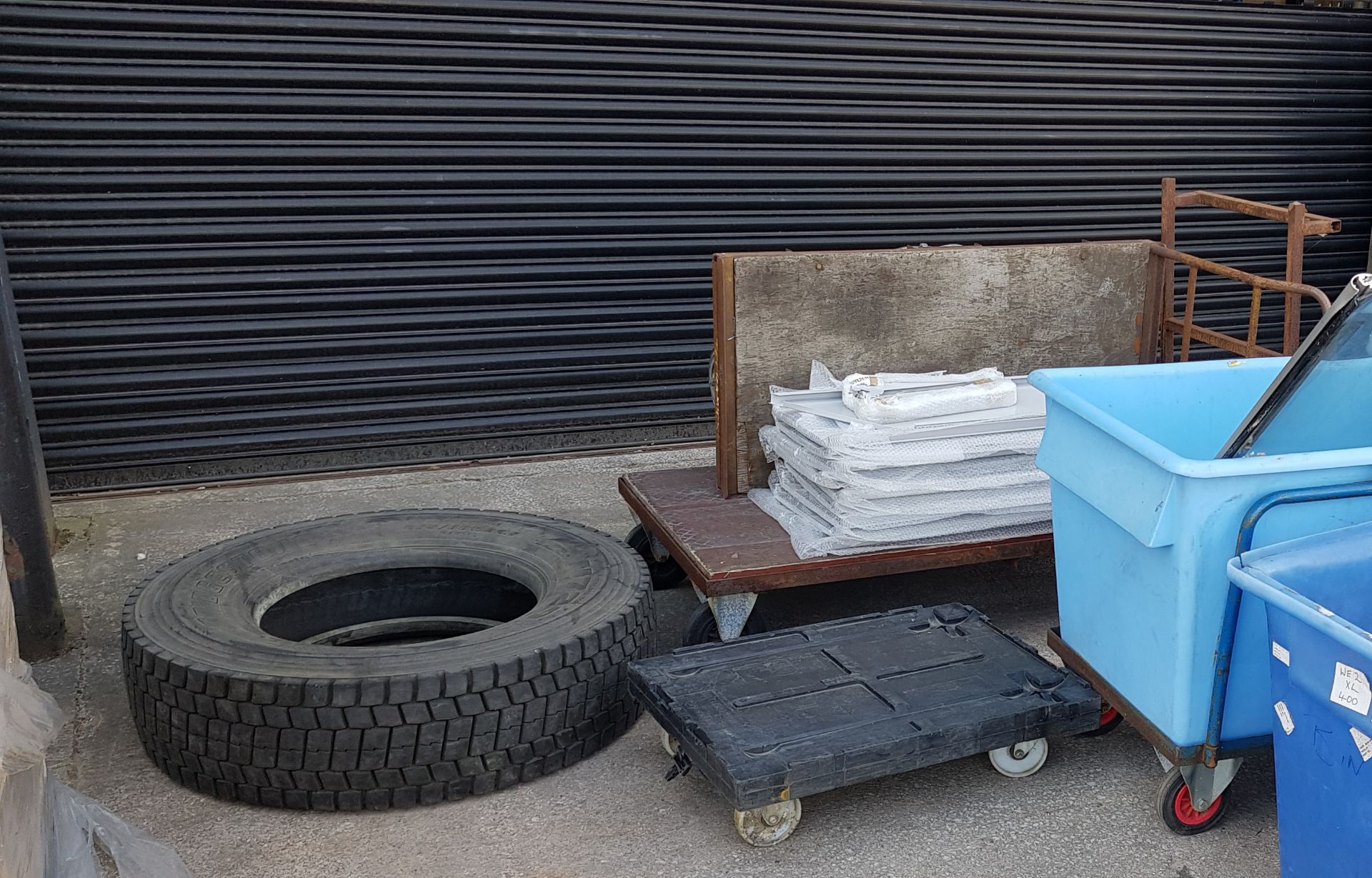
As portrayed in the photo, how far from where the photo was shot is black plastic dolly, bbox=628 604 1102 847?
254 cm

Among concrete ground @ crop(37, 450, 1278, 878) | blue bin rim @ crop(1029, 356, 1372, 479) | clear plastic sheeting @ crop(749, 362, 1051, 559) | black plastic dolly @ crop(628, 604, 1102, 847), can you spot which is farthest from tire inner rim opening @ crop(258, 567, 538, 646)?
blue bin rim @ crop(1029, 356, 1372, 479)

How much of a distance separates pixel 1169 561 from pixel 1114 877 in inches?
27.2

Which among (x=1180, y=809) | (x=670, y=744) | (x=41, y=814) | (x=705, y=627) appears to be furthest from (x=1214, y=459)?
(x=41, y=814)

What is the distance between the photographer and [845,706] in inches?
108

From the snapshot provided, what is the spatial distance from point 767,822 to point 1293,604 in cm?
117

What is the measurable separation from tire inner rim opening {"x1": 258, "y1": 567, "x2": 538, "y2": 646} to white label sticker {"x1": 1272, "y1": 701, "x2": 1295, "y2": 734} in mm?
1992

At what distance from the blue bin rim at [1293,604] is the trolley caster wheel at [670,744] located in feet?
4.16

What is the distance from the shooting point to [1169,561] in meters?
2.43

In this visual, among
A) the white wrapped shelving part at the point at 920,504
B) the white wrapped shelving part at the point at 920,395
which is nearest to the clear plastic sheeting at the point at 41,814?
the white wrapped shelving part at the point at 920,504

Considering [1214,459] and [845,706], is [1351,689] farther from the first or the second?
[845,706]

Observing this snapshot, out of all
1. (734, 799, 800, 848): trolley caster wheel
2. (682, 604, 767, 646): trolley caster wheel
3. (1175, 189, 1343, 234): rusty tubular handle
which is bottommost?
(734, 799, 800, 848): trolley caster wheel

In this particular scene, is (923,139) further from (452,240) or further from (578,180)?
(452,240)

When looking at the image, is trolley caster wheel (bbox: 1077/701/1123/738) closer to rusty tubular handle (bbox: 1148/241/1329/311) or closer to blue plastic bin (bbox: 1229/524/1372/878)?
blue plastic bin (bbox: 1229/524/1372/878)

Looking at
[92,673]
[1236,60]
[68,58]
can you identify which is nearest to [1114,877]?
[92,673]
